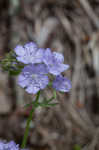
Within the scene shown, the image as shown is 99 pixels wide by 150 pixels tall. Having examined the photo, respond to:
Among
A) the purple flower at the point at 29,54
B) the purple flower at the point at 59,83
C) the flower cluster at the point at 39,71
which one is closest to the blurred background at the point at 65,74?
the purple flower at the point at 29,54

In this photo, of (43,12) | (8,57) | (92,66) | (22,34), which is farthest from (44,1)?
(8,57)

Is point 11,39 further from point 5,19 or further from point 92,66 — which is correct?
point 92,66

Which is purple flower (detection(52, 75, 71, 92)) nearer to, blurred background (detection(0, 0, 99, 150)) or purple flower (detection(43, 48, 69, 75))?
purple flower (detection(43, 48, 69, 75))

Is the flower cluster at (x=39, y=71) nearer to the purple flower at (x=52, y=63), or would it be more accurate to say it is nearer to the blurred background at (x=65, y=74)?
the purple flower at (x=52, y=63)

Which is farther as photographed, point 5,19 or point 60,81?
point 5,19

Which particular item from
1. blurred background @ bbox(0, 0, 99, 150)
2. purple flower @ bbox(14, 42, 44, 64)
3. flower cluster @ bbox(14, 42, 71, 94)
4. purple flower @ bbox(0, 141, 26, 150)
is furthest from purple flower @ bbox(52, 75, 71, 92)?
blurred background @ bbox(0, 0, 99, 150)
